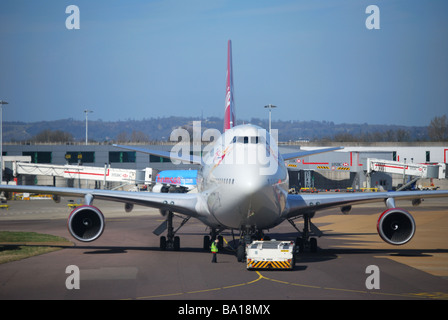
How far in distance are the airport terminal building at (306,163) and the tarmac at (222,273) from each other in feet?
173

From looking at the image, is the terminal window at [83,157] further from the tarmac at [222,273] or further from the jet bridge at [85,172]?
the tarmac at [222,273]

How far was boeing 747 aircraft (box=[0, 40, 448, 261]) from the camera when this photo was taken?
82.1 feet

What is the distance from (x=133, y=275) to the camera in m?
24.4

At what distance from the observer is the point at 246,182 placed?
24.4 meters

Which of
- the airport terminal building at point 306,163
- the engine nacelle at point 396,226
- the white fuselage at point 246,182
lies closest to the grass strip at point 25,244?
the white fuselage at point 246,182

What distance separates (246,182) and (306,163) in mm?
77638

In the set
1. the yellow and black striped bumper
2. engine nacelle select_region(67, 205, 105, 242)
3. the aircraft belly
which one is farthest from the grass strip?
the yellow and black striped bumper

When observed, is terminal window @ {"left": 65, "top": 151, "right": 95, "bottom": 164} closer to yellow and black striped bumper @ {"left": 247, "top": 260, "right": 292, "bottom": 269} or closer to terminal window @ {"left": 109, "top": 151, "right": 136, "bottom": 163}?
terminal window @ {"left": 109, "top": 151, "right": 136, "bottom": 163}

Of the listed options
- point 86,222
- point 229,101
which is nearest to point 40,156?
point 229,101

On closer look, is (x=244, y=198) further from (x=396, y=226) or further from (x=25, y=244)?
(x=25, y=244)

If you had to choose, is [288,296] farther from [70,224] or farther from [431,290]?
[70,224]

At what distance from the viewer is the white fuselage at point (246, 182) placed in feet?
81.0
